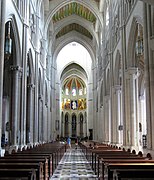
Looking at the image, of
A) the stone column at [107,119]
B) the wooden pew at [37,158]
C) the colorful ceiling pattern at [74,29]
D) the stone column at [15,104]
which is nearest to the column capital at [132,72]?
the stone column at [15,104]

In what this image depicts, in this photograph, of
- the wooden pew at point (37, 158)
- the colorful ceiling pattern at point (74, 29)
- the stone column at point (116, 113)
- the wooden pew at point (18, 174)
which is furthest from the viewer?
the colorful ceiling pattern at point (74, 29)

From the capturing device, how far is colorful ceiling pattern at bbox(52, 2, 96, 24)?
130 ft

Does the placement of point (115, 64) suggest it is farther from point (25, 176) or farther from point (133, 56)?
point (25, 176)

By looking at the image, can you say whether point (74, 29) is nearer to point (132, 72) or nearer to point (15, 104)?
point (132, 72)

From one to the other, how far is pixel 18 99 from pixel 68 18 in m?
24.3

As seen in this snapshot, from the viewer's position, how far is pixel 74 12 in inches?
1623

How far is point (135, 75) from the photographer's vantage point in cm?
1958

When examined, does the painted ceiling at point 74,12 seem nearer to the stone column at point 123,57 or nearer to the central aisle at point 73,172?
the stone column at point 123,57

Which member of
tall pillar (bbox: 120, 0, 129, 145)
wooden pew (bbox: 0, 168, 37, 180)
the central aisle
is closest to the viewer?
wooden pew (bbox: 0, 168, 37, 180)

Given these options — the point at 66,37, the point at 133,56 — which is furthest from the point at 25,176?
the point at 66,37

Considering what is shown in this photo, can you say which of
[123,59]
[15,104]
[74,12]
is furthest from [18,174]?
[74,12]

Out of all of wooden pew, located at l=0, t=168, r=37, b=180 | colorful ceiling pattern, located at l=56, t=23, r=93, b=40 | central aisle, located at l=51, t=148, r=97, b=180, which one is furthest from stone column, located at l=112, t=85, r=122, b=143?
colorful ceiling pattern, located at l=56, t=23, r=93, b=40

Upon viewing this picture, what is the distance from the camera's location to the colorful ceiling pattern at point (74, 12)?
130ft

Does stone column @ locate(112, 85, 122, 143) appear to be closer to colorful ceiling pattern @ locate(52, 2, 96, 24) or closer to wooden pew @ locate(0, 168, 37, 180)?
colorful ceiling pattern @ locate(52, 2, 96, 24)
